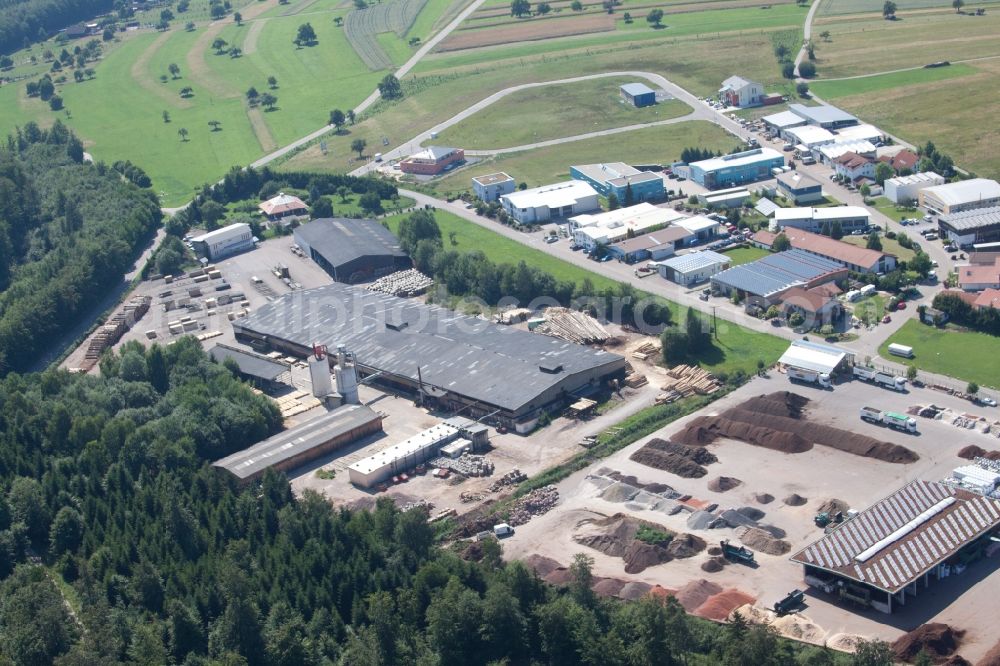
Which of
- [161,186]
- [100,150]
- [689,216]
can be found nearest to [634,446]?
[689,216]

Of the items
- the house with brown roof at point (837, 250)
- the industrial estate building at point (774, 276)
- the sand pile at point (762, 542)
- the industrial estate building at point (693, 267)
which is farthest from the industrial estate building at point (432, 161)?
the sand pile at point (762, 542)

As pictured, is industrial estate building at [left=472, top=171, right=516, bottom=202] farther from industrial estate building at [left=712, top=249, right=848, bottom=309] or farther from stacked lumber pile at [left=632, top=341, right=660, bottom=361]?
stacked lumber pile at [left=632, top=341, right=660, bottom=361]

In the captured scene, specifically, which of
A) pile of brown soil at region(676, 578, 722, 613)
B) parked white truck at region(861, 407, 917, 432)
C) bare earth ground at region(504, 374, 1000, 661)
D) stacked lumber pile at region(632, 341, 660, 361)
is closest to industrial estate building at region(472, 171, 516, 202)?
stacked lumber pile at region(632, 341, 660, 361)

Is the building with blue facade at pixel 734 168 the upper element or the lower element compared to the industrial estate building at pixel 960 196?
upper

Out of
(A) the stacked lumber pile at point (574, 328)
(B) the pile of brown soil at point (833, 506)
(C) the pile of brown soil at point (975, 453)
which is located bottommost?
(C) the pile of brown soil at point (975, 453)

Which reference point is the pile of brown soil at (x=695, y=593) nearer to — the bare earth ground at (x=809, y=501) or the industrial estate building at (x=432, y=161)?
the bare earth ground at (x=809, y=501)

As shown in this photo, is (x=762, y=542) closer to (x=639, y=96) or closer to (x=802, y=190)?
(x=802, y=190)
